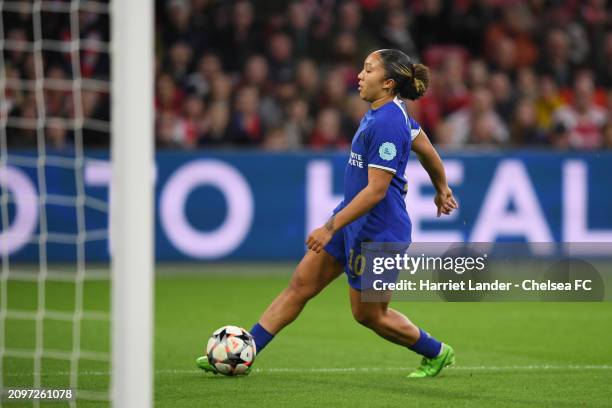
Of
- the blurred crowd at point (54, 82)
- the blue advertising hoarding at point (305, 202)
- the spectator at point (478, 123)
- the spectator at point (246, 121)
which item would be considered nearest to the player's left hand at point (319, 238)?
the blurred crowd at point (54, 82)

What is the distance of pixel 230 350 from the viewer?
23.2ft

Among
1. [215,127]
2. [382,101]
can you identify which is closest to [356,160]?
[382,101]

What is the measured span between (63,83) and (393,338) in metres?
7.27

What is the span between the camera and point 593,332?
371 inches

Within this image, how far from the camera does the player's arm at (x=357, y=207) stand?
643cm

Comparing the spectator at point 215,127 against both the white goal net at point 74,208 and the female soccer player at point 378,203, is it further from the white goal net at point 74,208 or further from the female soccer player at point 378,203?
the female soccer player at point 378,203

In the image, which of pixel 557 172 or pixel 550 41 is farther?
pixel 550 41

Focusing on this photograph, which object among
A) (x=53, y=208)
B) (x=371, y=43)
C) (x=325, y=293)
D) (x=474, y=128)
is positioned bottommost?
(x=325, y=293)

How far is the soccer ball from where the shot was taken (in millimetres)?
7066

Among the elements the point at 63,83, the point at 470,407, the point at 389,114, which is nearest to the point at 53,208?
the point at 63,83

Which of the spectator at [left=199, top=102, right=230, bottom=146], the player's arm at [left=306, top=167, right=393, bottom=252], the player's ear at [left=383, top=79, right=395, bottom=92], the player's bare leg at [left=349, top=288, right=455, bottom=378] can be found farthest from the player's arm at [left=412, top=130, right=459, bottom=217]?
the spectator at [left=199, top=102, right=230, bottom=146]

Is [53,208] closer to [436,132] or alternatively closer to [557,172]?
[436,132]

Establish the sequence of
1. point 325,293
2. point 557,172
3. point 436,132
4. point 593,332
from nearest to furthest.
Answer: point 593,332 → point 325,293 → point 557,172 → point 436,132

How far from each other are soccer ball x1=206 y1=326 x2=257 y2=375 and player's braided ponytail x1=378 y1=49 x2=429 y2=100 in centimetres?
182
